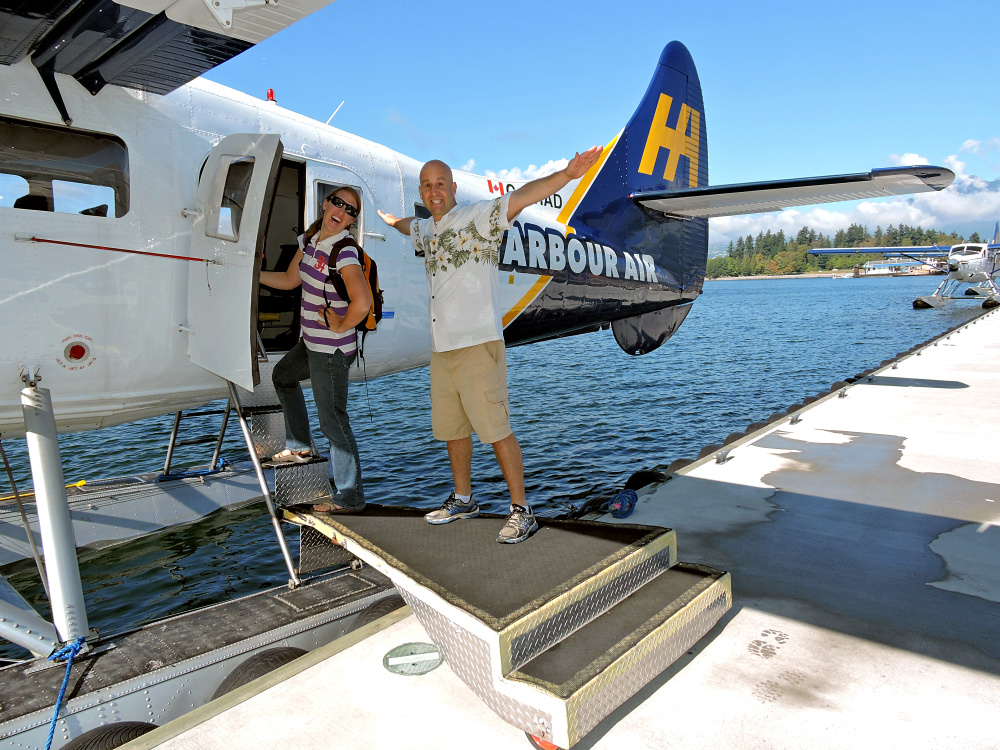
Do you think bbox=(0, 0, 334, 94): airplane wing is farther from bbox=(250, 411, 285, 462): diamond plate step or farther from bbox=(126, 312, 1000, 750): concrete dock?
bbox=(126, 312, 1000, 750): concrete dock

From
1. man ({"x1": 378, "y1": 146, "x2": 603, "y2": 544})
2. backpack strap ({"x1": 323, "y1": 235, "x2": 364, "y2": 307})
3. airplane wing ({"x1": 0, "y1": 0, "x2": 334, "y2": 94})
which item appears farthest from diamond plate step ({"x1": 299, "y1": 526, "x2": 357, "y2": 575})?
airplane wing ({"x1": 0, "y1": 0, "x2": 334, "y2": 94})

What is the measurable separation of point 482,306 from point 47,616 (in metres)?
4.63

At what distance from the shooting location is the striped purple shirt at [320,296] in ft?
12.0

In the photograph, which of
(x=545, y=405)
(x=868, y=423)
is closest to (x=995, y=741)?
(x=868, y=423)

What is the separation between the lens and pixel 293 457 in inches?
165

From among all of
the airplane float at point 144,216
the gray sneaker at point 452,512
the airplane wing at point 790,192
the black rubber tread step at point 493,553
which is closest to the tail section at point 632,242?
the airplane wing at point 790,192

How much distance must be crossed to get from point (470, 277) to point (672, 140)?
691 centimetres

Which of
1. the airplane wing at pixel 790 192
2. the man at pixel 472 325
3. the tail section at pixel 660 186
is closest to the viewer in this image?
the man at pixel 472 325

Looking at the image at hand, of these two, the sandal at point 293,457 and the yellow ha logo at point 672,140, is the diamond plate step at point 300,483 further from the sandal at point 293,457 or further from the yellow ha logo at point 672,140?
the yellow ha logo at point 672,140

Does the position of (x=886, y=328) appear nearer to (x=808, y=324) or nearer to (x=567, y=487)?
(x=808, y=324)

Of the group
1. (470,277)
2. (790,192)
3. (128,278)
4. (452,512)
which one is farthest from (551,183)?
(790,192)

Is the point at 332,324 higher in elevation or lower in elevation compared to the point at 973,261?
lower

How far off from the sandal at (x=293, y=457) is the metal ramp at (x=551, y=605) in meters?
0.78

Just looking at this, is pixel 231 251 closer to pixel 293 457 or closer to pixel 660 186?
pixel 293 457
